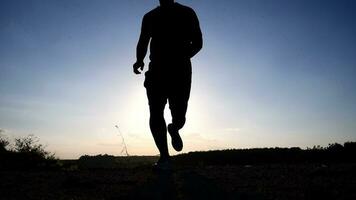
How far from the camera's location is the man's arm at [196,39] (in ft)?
18.8

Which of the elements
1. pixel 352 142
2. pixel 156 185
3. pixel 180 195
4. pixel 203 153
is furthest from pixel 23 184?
pixel 203 153

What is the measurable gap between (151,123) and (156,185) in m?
2.28

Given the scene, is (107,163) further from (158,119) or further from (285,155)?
(158,119)

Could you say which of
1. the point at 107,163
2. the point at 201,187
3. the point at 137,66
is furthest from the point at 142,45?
the point at 107,163

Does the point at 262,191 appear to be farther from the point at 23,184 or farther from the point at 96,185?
the point at 23,184

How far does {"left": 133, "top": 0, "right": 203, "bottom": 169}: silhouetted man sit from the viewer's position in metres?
5.50

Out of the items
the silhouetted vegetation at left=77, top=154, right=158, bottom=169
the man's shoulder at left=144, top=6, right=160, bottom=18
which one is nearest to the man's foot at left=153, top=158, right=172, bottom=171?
the silhouetted vegetation at left=77, top=154, right=158, bottom=169

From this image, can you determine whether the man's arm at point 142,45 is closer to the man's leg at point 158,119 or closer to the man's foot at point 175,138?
the man's leg at point 158,119

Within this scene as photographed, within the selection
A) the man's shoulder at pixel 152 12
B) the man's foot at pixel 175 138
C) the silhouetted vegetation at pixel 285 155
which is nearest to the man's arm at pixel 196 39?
the man's shoulder at pixel 152 12

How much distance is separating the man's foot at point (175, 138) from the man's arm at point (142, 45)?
0.98 meters

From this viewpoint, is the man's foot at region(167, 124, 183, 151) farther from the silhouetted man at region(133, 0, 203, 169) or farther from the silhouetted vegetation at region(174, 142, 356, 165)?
the silhouetted vegetation at region(174, 142, 356, 165)

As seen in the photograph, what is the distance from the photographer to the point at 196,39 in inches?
227

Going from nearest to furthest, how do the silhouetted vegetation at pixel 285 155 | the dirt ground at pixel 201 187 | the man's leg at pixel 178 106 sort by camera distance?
the dirt ground at pixel 201 187 → the man's leg at pixel 178 106 → the silhouetted vegetation at pixel 285 155

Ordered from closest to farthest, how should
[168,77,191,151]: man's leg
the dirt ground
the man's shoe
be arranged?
the dirt ground → the man's shoe → [168,77,191,151]: man's leg
